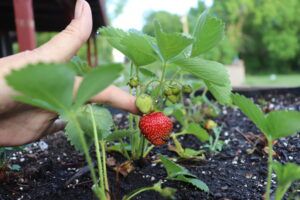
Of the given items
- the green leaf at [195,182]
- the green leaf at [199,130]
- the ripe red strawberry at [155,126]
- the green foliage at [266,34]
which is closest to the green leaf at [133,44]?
the ripe red strawberry at [155,126]

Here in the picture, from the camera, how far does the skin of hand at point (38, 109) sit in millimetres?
762

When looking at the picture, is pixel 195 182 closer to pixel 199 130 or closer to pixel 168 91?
pixel 168 91

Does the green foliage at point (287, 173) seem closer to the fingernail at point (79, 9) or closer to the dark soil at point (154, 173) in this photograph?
the dark soil at point (154, 173)

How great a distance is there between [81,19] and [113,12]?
23.6 meters

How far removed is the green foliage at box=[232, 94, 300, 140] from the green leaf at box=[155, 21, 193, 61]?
0.40ft

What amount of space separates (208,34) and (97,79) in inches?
13.2

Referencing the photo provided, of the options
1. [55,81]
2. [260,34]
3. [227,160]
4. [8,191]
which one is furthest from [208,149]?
[260,34]

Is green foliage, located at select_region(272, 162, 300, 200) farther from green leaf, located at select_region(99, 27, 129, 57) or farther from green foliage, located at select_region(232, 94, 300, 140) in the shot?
green leaf, located at select_region(99, 27, 129, 57)

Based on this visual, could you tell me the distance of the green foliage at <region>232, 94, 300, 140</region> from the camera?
0.63 meters

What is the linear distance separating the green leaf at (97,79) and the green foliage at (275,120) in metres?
0.26

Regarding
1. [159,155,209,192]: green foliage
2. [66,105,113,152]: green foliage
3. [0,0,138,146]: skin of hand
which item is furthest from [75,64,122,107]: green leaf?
[159,155,209,192]: green foliage

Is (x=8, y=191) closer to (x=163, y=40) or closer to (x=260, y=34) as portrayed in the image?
(x=163, y=40)

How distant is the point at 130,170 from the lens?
1024 millimetres

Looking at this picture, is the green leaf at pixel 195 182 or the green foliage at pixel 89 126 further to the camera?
the green leaf at pixel 195 182
